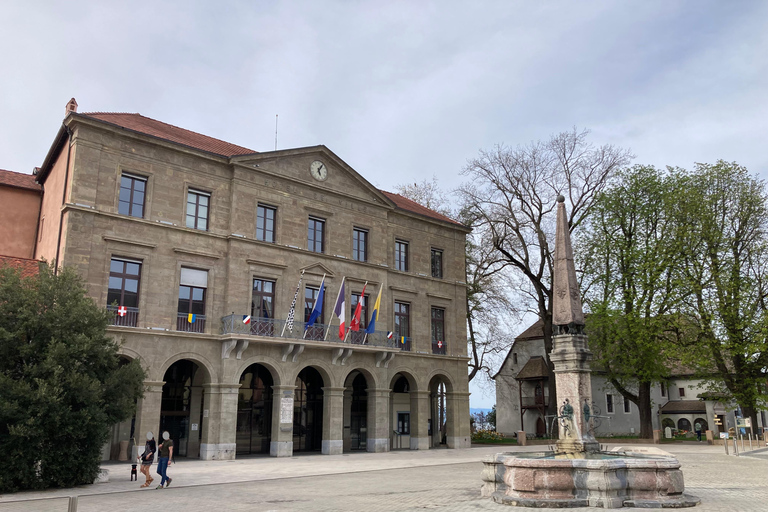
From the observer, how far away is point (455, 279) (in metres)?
37.4

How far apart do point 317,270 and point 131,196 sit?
9.22 m

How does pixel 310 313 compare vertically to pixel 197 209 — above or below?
below

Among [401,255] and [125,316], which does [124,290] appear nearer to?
[125,316]

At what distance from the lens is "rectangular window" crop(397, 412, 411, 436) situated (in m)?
35.2

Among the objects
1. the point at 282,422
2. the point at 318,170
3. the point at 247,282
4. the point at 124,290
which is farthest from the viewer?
the point at 318,170

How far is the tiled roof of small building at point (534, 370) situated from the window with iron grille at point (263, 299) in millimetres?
28109

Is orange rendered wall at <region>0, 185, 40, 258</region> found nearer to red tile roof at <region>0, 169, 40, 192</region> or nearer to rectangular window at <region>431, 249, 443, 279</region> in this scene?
red tile roof at <region>0, 169, 40, 192</region>

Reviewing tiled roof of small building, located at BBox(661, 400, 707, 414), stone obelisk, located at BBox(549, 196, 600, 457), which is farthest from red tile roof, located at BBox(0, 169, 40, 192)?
tiled roof of small building, located at BBox(661, 400, 707, 414)

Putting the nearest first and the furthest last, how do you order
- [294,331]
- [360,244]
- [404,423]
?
[294,331], [360,244], [404,423]

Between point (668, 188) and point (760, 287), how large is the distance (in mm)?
7619

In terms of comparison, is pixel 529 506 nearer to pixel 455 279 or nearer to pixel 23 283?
pixel 23 283

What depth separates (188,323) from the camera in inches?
1017

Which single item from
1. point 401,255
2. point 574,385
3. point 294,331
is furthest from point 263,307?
point 574,385

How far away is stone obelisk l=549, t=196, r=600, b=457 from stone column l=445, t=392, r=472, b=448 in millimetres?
19807
